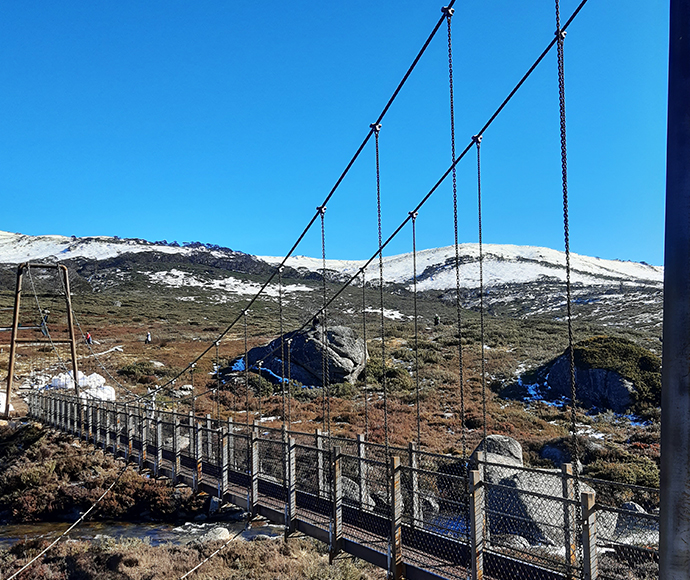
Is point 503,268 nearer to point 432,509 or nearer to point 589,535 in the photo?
point 432,509

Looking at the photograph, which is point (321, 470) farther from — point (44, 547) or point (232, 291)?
point (232, 291)

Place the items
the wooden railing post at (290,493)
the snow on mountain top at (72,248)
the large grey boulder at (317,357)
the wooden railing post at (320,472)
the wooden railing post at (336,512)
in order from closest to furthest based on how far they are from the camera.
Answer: the wooden railing post at (336,512) < the wooden railing post at (290,493) < the wooden railing post at (320,472) < the large grey boulder at (317,357) < the snow on mountain top at (72,248)

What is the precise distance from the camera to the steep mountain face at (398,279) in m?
59.0

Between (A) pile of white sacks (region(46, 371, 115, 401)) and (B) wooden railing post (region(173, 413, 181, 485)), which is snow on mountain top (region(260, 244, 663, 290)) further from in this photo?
(B) wooden railing post (region(173, 413, 181, 485))

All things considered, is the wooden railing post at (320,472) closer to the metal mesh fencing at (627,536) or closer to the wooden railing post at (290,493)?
the wooden railing post at (290,493)

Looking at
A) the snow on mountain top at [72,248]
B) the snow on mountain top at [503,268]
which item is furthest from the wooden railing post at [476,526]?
the snow on mountain top at [72,248]

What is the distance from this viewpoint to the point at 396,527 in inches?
245

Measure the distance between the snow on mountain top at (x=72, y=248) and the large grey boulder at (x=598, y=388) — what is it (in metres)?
102

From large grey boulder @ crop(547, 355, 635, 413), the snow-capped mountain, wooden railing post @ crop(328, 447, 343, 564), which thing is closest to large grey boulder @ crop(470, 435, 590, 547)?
wooden railing post @ crop(328, 447, 343, 564)

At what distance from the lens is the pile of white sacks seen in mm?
24469

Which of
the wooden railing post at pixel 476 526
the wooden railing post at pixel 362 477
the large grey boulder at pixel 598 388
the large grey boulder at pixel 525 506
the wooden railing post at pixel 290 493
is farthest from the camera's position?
the large grey boulder at pixel 598 388

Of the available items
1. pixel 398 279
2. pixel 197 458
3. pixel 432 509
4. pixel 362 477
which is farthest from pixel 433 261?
pixel 362 477

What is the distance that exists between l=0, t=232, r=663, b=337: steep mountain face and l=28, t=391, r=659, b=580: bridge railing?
26514 mm

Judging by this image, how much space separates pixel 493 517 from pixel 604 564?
6.25 ft
